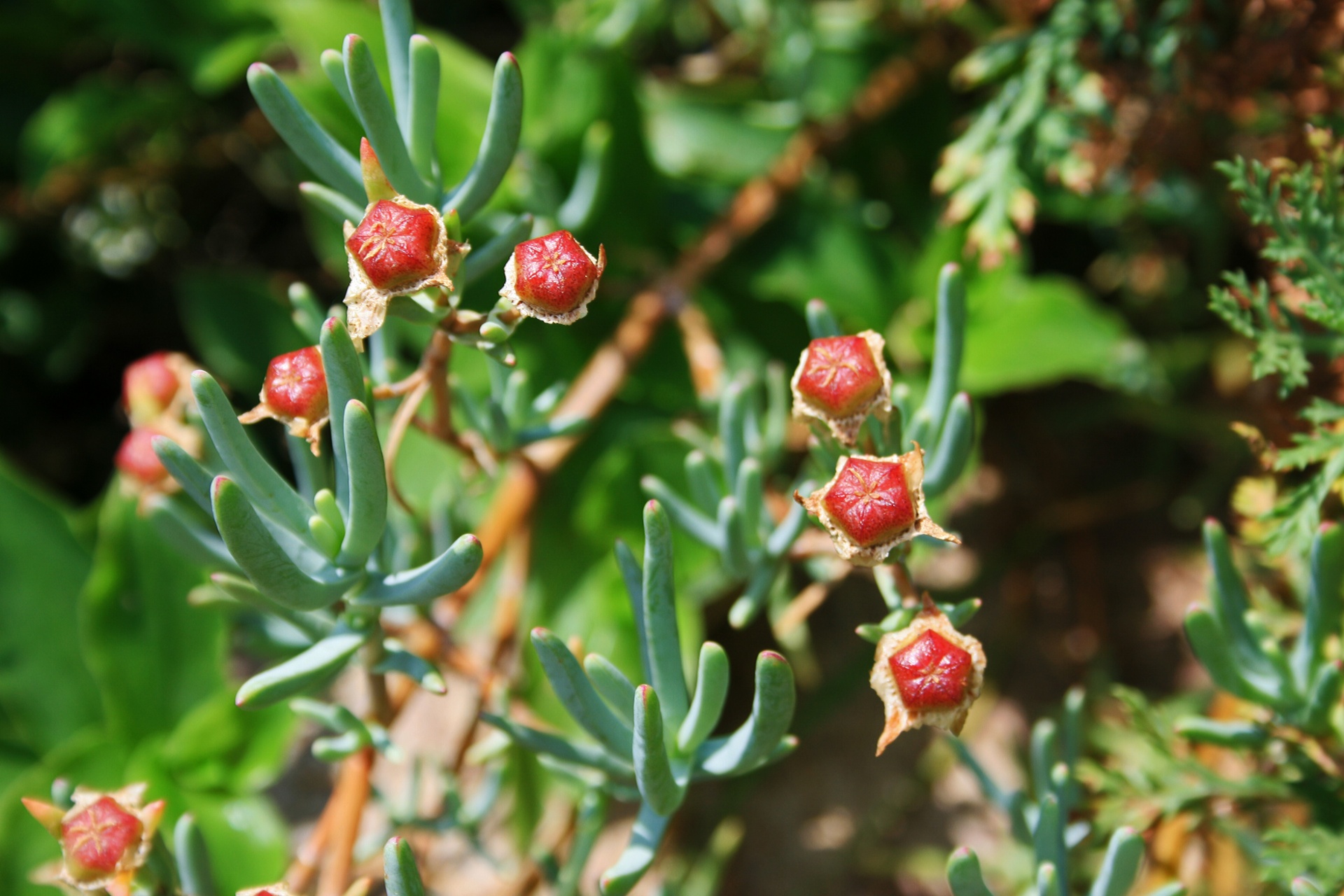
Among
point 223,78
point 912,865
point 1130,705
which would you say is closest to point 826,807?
point 912,865

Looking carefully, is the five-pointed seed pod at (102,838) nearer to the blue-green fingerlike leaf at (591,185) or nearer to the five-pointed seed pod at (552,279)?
the five-pointed seed pod at (552,279)

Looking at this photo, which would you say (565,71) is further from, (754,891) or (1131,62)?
(754,891)

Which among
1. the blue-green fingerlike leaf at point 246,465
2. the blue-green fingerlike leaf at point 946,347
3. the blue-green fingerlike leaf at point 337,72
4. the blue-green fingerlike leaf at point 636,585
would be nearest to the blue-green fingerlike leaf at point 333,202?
the blue-green fingerlike leaf at point 337,72

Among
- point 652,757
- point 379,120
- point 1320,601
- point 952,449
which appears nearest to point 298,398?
point 379,120

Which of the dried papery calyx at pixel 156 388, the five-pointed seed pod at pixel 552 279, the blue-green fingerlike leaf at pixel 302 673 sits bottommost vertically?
the blue-green fingerlike leaf at pixel 302 673

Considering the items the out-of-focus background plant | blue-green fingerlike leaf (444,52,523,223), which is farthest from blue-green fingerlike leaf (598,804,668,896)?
blue-green fingerlike leaf (444,52,523,223)

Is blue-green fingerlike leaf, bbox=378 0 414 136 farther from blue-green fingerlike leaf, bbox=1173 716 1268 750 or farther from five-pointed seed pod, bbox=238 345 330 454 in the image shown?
blue-green fingerlike leaf, bbox=1173 716 1268 750

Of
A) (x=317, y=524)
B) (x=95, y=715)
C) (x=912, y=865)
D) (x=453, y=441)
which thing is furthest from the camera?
(x=912, y=865)
